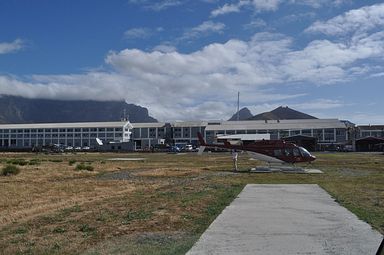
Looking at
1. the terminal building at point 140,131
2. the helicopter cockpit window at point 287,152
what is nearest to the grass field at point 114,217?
the helicopter cockpit window at point 287,152

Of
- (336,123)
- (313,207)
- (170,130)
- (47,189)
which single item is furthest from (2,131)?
(313,207)

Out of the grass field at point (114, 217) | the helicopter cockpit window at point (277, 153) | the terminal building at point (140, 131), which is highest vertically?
the terminal building at point (140, 131)

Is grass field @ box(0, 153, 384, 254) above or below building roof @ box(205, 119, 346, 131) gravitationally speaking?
below

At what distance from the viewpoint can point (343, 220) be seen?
12.3 meters

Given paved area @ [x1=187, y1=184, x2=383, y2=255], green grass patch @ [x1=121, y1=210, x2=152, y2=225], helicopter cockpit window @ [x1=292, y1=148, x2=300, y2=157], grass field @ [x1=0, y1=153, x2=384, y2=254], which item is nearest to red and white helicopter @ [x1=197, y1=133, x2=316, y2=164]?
helicopter cockpit window @ [x1=292, y1=148, x2=300, y2=157]

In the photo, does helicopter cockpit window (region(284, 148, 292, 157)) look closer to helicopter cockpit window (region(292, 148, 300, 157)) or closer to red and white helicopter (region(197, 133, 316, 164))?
red and white helicopter (region(197, 133, 316, 164))

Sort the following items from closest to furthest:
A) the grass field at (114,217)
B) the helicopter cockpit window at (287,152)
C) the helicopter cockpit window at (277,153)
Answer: the grass field at (114,217), the helicopter cockpit window at (277,153), the helicopter cockpit window at (287,152)

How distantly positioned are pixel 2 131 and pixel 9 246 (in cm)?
18308

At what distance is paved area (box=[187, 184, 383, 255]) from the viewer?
8.84 m

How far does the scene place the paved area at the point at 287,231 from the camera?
8836 millimetres

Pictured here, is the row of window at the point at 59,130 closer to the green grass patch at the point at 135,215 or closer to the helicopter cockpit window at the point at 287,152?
the helicopter cockpit window at the point at 287,152

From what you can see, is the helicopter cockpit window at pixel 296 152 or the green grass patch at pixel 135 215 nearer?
the green grass patch at pixel 135 215

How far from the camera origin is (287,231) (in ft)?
35.0

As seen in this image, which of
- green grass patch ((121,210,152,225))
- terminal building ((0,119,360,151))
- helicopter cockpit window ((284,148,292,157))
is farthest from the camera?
terminal building ((0,119,360,151))
